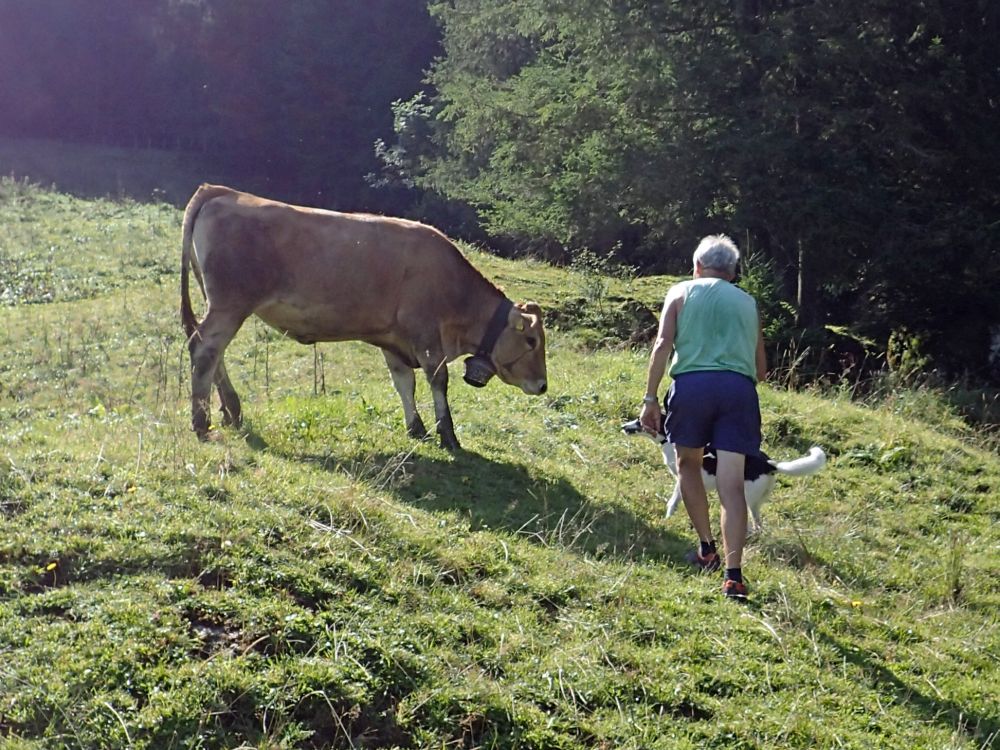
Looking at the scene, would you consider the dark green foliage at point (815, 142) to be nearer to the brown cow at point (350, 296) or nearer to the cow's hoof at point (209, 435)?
the brown cow at point (350, 296)

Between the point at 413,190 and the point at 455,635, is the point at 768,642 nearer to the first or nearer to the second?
the point at 455,635

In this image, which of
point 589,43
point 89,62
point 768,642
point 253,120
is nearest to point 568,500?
point 768,642

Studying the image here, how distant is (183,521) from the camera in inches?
227

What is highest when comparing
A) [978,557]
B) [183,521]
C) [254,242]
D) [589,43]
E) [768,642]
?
[589,43]

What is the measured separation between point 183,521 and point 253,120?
1935 inches

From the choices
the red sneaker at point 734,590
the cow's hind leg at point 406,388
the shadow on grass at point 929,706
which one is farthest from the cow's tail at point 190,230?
the shadow on grass at point 929,706

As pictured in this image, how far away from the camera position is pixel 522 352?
9.89 metres

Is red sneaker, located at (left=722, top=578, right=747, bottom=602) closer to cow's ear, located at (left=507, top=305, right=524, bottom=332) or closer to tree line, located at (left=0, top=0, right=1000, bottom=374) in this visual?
cow's ear, located at (left=507, top=305, right=524, bottom=332)

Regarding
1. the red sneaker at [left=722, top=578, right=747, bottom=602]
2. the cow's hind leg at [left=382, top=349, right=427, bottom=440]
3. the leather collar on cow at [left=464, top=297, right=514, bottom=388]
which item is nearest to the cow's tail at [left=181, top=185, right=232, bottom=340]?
the cow's hind leg at [left=382, top=349, right=427, bottom=440]

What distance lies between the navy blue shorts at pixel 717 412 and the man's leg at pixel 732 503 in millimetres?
74

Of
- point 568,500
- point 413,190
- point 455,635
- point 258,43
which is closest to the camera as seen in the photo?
point 455,635

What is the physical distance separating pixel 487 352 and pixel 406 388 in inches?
30.5

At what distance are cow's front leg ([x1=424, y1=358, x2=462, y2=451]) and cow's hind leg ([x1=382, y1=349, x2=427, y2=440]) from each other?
1.01 feet

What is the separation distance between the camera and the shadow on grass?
17.9 feet
